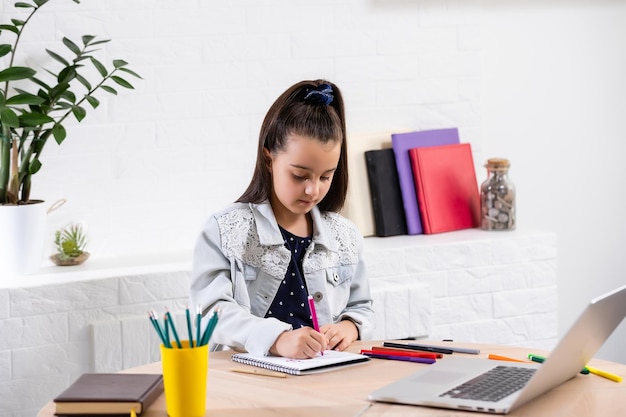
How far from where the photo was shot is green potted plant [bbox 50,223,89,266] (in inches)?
110

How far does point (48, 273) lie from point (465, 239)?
4.20 ft

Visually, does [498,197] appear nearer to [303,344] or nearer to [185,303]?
[185,303]

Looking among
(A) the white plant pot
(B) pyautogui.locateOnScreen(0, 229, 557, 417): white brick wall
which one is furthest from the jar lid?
(A) the white plant pot

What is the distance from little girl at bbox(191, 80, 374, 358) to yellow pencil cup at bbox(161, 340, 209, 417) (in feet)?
1.65

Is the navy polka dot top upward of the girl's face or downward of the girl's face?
downward

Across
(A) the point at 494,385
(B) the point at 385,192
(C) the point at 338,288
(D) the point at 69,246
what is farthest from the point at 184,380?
(B) the point at 385,192

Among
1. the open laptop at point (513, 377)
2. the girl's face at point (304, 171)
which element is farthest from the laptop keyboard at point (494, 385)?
the girl's face at point (304, 171)

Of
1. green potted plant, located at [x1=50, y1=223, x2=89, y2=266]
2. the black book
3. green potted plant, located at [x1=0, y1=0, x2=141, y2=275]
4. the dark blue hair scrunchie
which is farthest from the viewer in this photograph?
the black book

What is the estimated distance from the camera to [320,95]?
222 centimetres

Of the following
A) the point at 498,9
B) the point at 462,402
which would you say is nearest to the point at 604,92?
the point at 498,9

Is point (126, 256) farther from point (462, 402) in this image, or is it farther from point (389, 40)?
point (462, 402)

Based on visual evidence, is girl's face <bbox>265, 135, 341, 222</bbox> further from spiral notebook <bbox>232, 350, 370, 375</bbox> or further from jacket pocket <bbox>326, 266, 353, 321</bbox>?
spiral notebook <bbox>232, 350, 370, 375</bbox>

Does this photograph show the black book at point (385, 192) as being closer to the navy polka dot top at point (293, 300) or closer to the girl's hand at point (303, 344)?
the navy polka dot top at point (293, 300)

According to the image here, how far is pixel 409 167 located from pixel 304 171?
1124 millimetres
